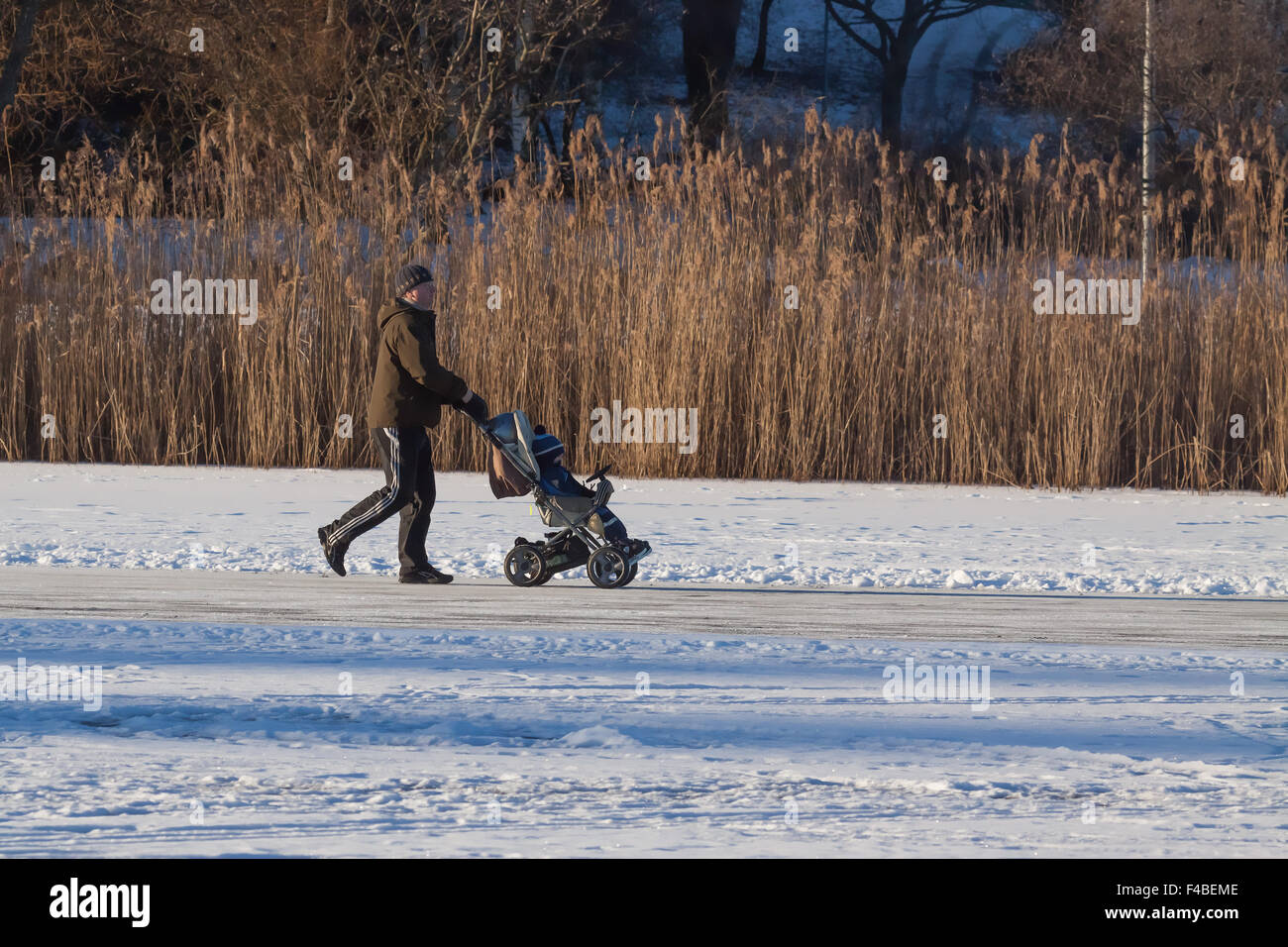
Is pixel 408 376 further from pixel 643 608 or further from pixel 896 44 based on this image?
pixel 896 44

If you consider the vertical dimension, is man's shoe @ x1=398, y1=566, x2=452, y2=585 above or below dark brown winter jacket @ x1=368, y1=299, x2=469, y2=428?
below

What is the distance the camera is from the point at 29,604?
6621mm

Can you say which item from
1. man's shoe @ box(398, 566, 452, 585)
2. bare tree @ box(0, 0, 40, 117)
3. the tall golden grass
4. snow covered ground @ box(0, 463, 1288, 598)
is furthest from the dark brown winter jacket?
bare tree @ box(0, 0, 40, 117)

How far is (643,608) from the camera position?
6809mm

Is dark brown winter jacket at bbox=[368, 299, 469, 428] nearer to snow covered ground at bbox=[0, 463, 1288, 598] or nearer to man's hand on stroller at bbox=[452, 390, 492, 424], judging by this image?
man's hand on stroller at bbox=[452, 390, 492, 424]

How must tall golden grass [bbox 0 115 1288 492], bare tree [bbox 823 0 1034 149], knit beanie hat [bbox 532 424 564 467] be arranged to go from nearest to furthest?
knit beanie hat [bbox 532 424 564 467] → tall golden grass [bbox 0 115 1288 492] → bare tree [bbox 823 0 1034 149]

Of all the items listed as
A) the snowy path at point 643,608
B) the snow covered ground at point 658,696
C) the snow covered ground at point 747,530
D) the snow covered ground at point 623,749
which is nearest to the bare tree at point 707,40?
the snow covered ground at point 747,530

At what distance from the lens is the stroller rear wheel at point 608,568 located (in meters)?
7.36

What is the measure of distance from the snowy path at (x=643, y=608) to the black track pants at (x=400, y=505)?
0.61 ft

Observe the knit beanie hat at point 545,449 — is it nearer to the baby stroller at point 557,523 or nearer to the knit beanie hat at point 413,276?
the baby stroller at point 557,523

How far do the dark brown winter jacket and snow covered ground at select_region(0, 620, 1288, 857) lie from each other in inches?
64.4

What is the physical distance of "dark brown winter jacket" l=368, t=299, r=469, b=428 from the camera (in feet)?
24.3

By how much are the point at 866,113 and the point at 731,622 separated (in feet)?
91.9
